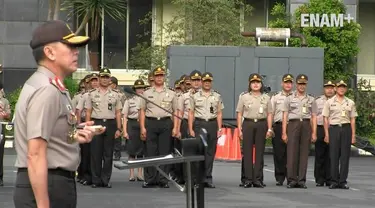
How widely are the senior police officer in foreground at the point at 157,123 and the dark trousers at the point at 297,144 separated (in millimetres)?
2124

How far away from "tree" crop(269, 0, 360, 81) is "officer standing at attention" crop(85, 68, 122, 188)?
16.6 meters

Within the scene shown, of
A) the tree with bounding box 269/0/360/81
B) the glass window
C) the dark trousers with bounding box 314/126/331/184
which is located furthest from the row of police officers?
the glass window

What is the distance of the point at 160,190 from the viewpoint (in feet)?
54.1

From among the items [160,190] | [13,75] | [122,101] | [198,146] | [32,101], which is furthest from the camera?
[13,75]

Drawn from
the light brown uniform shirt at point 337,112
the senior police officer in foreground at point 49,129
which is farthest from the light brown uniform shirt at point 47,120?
the light brown uniform shirt at point 337,112

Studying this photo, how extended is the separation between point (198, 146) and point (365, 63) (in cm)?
3169

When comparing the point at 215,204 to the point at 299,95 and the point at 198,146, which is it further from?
the point at 198,146

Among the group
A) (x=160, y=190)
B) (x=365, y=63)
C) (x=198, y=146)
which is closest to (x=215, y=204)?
(x=160, y=190)

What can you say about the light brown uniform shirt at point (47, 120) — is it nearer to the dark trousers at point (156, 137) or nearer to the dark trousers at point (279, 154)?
the dark trousers at point (156, 137)

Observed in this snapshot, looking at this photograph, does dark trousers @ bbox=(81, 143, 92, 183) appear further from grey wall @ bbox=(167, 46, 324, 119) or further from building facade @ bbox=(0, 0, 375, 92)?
building facade @ bbox=(0, 0, 375, 92)

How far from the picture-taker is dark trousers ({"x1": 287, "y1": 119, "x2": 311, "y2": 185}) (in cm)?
1762

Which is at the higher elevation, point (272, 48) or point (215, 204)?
point (272, 48)

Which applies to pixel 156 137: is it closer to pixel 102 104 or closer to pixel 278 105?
pixel 102 104

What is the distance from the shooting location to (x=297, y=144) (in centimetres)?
1772
